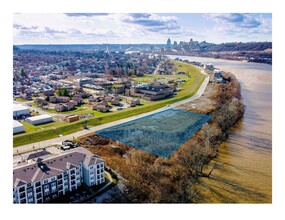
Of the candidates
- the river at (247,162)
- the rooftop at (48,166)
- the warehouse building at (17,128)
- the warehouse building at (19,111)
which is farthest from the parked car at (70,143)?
the river at (247,162)

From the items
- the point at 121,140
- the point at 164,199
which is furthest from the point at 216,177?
the point at 121,140

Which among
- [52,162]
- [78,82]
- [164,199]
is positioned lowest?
[164,199]

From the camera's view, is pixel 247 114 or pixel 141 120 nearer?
pixel 141 120

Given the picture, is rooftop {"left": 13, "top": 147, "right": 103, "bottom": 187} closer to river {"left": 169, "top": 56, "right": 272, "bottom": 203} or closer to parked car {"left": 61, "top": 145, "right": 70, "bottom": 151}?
parked car {"left": 61, "top": 145, "right": 70, "bottom": 151}

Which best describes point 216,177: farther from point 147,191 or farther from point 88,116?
point 88,116

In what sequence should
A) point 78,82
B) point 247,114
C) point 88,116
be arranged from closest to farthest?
point 88,116, point 247,114, point 78,82

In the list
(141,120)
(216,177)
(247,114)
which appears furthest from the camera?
(247,114)

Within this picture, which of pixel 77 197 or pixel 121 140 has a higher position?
pixel 121 140

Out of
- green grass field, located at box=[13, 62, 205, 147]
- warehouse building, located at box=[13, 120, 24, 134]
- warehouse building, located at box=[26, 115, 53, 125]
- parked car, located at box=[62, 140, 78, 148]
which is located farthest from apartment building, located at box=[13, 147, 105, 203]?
warehouse building, located at box=[26, 115, 53, 125]

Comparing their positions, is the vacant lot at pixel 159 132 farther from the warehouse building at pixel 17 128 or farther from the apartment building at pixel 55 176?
the warehouse building at pixel 17 128
